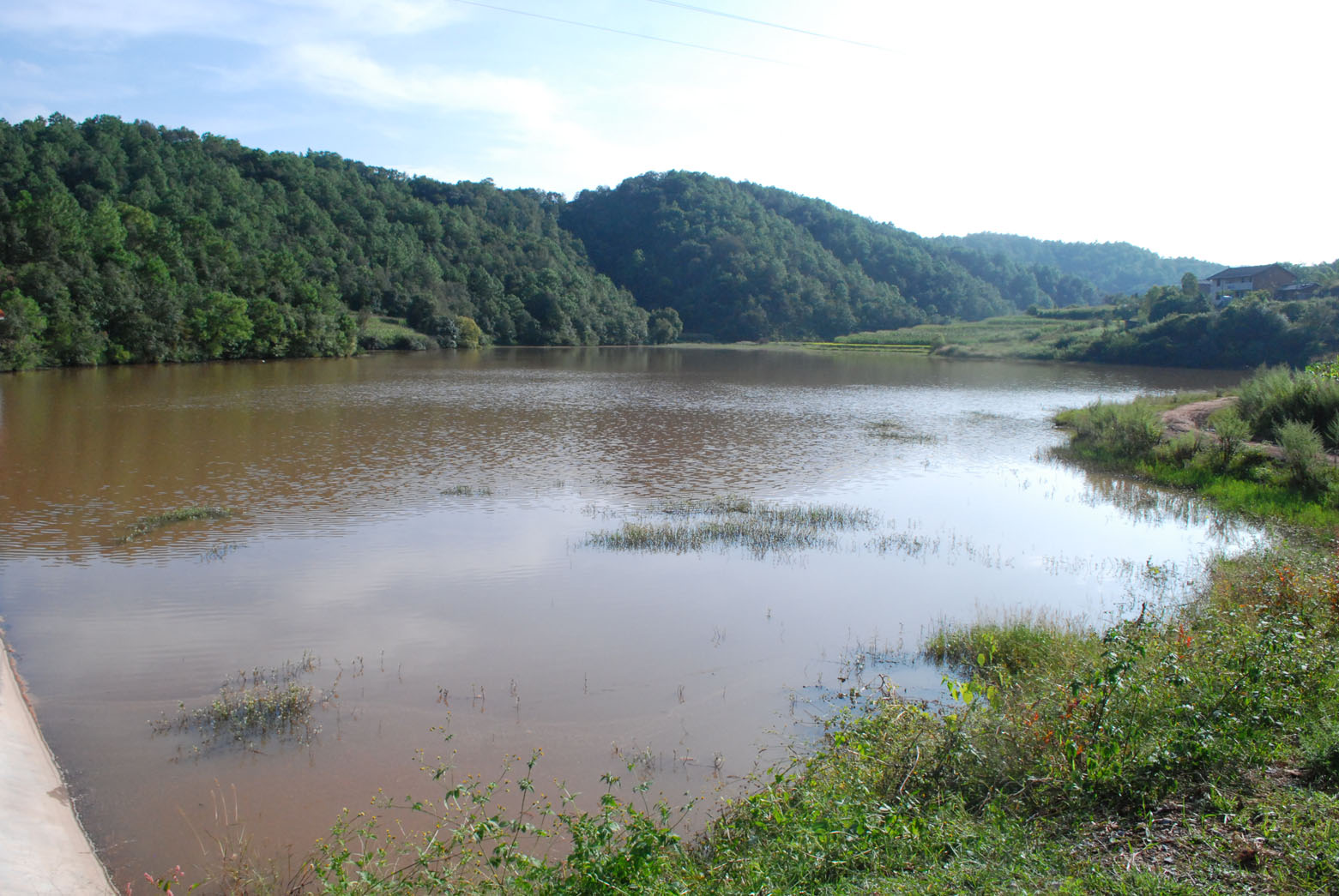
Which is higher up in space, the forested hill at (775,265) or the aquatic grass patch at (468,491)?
the forested hill at (775,265)

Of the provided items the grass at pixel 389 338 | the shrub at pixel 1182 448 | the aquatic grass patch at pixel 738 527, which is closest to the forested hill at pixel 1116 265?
the grass at pixel 389 338

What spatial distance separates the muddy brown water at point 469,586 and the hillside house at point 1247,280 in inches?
2873

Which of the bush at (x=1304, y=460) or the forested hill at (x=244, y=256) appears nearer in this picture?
the bush at (x=1304, y=460)

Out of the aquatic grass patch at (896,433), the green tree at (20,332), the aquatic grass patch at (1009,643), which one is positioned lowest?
the aquatic grass patch at (1009,643)

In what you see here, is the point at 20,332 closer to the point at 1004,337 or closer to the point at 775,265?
the point at 1004,337

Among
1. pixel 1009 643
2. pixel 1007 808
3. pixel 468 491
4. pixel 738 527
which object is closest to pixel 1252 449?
pixel 738 527

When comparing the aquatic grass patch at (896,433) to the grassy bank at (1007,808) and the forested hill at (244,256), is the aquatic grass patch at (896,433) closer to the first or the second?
the grassy bank at (1007,808)

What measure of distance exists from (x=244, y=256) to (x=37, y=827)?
7201 centimetres

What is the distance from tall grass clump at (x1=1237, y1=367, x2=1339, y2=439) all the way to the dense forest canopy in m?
46.5

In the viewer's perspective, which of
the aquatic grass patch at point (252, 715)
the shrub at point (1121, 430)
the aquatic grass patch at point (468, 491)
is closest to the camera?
the aquatic grass patch at point (252, 715)

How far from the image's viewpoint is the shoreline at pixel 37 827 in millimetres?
4691

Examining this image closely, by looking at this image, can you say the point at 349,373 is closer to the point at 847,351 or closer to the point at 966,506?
the point at 966,506

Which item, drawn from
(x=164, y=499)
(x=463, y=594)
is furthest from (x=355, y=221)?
(x=463, y=594)

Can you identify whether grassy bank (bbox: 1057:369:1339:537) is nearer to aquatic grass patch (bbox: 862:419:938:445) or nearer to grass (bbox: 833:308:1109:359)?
aquatic grass patch (bbox: 862:419:938:445)
